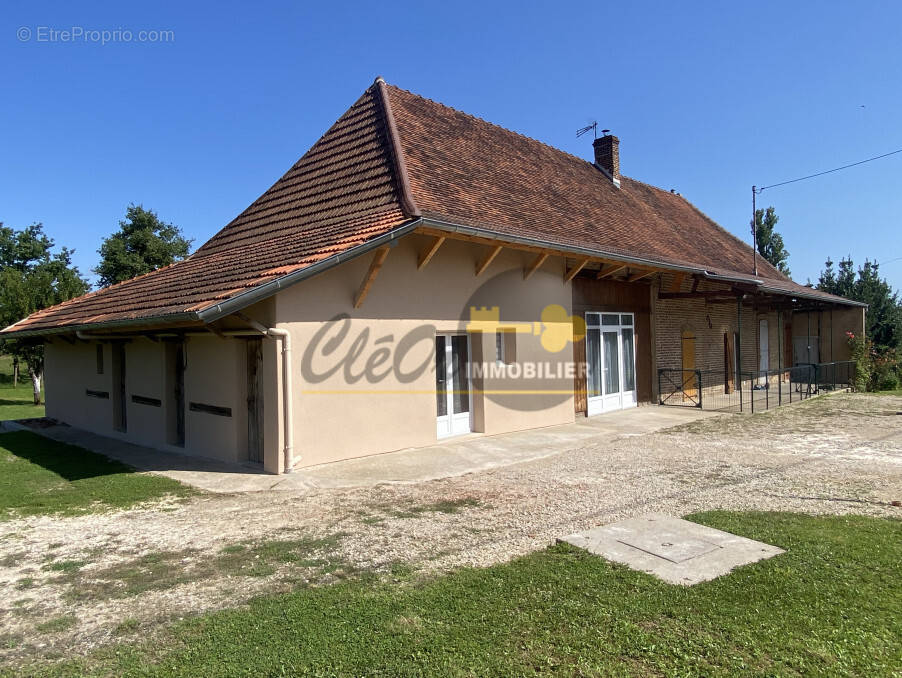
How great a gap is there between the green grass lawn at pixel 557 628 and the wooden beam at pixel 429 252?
5560 mm

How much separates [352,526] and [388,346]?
152 inches

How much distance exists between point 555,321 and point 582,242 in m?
1.69

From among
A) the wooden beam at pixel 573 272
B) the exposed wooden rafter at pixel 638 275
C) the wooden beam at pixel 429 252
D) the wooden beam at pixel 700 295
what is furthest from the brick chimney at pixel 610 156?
the wooden beam at pixel 429 252

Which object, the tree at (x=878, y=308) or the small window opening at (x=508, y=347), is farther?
the tree at (x=878, y=308)

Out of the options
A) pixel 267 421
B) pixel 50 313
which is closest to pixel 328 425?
pixel 267 421

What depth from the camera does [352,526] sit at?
5.53 meters

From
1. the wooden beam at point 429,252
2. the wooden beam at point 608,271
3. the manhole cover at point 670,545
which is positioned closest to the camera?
the manhole cover at point 670,545

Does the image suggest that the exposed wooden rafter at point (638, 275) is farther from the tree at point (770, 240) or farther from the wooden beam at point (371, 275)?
the tree at point (770, 240)

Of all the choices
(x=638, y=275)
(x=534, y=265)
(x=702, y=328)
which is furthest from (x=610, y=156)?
(x=534, y=265)

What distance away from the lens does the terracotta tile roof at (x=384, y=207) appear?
8508 millimetres

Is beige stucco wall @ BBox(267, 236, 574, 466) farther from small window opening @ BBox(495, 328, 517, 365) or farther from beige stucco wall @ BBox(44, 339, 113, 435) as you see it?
beige stucco wall @ BBox(44, 339, 113, 435)

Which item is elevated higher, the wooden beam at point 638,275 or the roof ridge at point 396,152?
the roof ridge at point 396,152

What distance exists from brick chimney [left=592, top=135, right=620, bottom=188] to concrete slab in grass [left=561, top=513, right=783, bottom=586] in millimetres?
15374

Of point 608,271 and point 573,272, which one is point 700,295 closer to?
point 608,271
